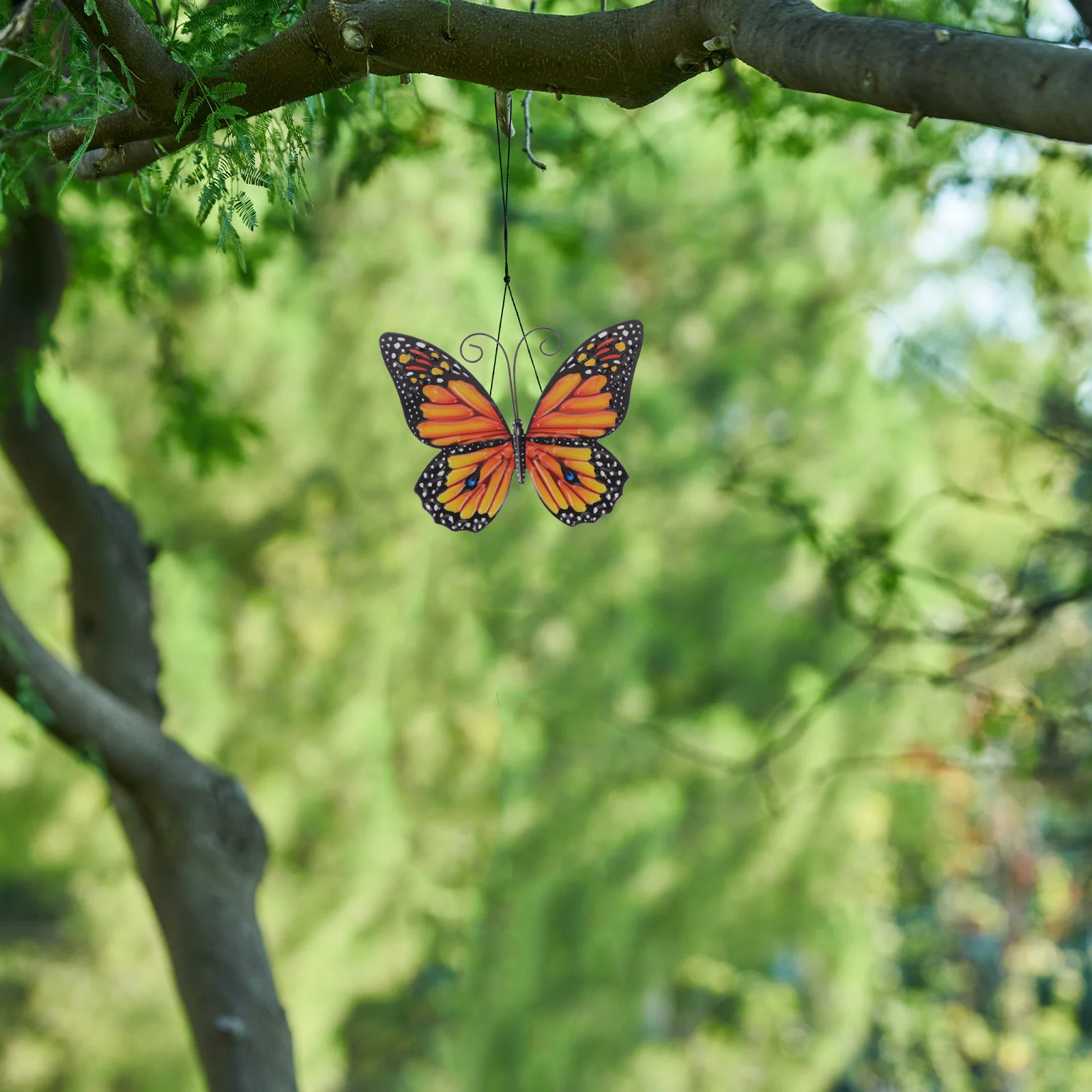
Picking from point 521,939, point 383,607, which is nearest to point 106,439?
point 383,607

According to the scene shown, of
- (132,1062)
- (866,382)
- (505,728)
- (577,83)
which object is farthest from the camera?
(866,382)

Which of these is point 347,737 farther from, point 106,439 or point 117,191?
point 117,191

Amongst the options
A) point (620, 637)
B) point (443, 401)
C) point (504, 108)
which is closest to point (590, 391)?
point (443, 401)

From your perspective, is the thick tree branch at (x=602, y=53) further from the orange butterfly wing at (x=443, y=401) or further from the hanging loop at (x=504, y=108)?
the orange butterfly wing at (x=443, y=401)

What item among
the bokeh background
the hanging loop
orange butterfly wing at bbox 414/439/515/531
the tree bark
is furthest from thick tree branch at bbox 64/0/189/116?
the bokeh background

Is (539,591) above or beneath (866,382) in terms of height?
beneath

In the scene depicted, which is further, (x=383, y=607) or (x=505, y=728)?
(x=505, y=728)
